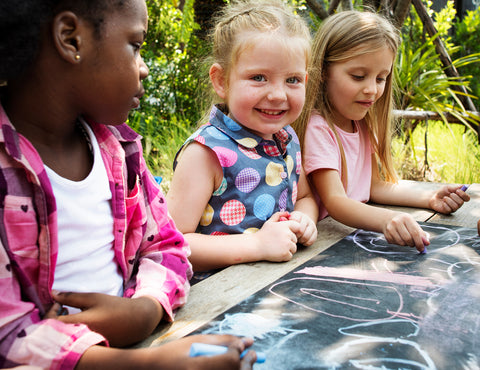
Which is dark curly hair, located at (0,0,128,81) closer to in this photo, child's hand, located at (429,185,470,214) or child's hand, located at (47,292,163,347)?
child's hand, located at (47,292,163,347)

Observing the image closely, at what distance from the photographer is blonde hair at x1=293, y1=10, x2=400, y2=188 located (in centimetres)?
196

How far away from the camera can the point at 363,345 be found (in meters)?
0.94

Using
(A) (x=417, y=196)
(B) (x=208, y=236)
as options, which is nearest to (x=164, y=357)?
(B) (x=208, y=236)

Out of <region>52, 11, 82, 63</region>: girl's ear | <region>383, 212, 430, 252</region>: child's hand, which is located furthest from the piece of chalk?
<region>383, 212, 430, 252</region>: child's hand

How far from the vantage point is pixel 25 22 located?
822 millimetres

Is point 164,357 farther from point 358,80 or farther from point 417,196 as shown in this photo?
point 417,196

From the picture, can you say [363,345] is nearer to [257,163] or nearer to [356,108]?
[257,163]

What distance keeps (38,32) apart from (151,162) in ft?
9.45

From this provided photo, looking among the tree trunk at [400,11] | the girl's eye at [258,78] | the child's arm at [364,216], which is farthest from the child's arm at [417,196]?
the tree trunk at [400,11]

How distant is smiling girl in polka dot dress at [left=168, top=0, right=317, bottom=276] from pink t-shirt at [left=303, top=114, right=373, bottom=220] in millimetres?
259

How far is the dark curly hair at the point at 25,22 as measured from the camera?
2.63ft

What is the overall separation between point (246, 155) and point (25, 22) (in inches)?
37.4

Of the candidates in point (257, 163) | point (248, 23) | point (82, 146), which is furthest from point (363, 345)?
point (248, 23)

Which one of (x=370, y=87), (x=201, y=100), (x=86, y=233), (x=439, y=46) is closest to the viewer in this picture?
(x=86, y=233)
